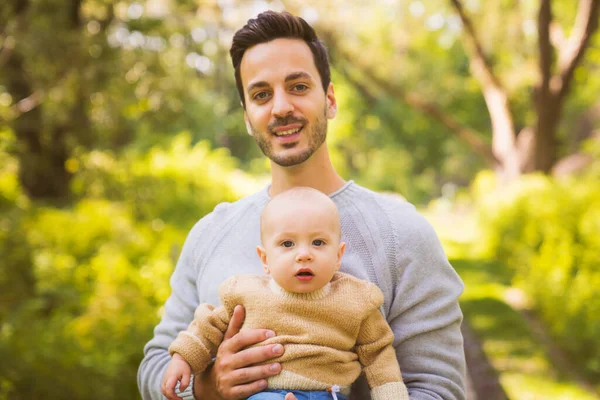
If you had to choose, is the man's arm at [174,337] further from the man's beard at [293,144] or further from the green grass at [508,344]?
the green grass at [508,344]

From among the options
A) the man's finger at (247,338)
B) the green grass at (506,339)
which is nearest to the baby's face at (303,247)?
the man's finger at (247,338)

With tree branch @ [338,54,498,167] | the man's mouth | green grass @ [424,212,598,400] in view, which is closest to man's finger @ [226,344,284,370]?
the man's mouth

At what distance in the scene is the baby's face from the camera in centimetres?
211

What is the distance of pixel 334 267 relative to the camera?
215 centimetres

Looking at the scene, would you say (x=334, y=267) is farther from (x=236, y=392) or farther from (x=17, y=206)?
(x=17, y=206)

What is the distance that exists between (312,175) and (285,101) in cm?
34

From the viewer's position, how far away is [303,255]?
207 centimetres

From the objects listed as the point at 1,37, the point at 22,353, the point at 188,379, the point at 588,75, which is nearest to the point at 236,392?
the point at 188,379

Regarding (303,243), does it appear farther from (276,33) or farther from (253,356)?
(276,33)

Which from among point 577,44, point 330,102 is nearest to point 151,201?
Answer: point 330,102

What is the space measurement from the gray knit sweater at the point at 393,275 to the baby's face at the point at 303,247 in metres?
0.23

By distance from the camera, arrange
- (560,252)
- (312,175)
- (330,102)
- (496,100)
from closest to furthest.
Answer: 1. (312,175)
2. (330,102)
3. (560,252)
4. (496,100)

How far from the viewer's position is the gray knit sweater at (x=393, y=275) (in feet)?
7.41

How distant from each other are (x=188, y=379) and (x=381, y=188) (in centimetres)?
3565
